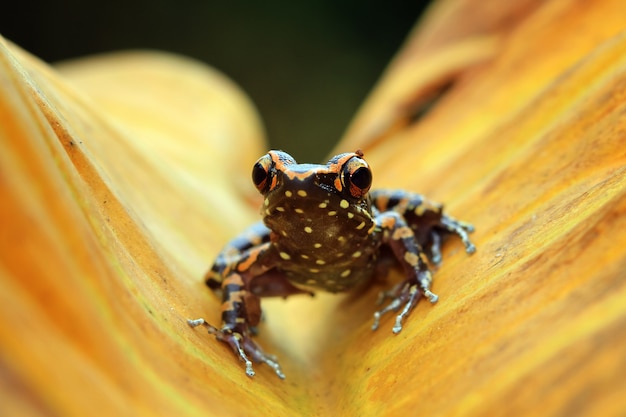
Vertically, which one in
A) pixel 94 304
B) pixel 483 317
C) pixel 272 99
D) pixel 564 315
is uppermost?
pixel 94 304

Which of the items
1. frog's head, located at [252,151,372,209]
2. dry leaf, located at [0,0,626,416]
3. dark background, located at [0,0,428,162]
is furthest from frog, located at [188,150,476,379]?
dark background, located at [0,0,428,162]

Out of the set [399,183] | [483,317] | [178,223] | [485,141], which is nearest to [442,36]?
[399,183]

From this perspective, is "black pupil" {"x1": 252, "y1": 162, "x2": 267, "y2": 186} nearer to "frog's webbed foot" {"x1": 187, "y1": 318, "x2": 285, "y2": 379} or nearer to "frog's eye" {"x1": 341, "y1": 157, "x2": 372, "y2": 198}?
"frog's eye" {"x1": 341, "y1": 157, "x2": 372, "y2": 198}

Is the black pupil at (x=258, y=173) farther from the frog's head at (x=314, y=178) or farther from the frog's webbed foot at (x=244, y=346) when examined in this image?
the frog's webbed foot at (x=244, y=346)

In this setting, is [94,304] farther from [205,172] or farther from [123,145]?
[205,172]

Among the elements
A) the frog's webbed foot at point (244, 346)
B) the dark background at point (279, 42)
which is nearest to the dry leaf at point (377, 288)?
the frog's webbed foot at point (244, 346)
